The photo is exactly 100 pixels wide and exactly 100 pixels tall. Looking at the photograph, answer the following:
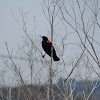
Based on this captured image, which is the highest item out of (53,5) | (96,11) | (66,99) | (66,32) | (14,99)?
(53,5)

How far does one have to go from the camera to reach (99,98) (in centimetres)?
455

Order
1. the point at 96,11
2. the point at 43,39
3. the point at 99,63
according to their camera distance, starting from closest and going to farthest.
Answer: the point at 99,63 < the point at 96,11 < the point at 43,39

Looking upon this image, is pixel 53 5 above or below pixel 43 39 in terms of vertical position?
above

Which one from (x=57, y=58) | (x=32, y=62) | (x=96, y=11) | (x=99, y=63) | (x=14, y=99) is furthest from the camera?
(x=14, y=99)

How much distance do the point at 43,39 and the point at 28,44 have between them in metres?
0.87

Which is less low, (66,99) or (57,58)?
(57,58)

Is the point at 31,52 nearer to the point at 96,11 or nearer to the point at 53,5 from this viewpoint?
the point at 53,5

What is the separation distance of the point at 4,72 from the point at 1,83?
0.72 meters

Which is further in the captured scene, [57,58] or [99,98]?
[99,98]

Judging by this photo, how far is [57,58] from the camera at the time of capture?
2594 millimetres

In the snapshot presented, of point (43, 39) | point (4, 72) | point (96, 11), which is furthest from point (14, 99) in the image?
point (96, 11)

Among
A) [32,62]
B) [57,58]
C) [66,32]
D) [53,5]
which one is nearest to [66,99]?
[66,32]

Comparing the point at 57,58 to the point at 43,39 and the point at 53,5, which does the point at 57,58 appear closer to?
the point at 43,39

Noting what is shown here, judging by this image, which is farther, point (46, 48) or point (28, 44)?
point (28, 44)
